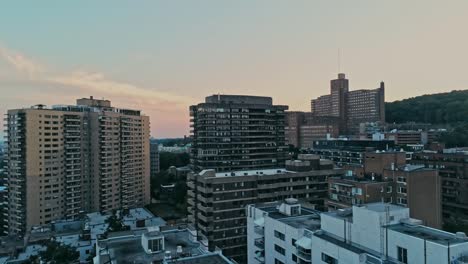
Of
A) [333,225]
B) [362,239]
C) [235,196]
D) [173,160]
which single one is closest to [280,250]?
[333,225]

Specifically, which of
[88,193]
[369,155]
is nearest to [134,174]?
[88,193]

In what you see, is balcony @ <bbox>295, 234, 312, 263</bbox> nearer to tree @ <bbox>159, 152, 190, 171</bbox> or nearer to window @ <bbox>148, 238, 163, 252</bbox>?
window @ <bbox>148, 238, 163, 252</bbox>

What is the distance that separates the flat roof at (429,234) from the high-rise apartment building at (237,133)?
58445 mm

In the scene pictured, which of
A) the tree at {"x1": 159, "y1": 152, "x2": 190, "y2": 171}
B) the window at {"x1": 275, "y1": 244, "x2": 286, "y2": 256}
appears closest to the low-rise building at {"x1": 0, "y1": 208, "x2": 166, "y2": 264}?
the window at {"x1": 275, "y1": 244, "x2": 286, "y2": 256}

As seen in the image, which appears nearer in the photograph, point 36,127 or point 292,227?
point 292,227

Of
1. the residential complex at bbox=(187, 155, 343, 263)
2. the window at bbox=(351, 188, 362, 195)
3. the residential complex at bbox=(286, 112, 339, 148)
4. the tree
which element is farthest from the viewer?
the residential complex at bbox=(286, 112, 339, 148)

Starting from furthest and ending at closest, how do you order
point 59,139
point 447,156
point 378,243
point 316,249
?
1. point 59,139
2. point 447,156
3. point 316,249
4. point 378,243

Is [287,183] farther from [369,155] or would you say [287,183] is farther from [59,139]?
[59,139]

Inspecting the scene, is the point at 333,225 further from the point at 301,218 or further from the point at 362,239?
the point at 301,218

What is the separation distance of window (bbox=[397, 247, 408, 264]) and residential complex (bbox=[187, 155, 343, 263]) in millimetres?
30189

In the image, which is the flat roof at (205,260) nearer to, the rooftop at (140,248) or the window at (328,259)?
the rooftop at (140,248)

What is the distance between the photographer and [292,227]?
99.7 feet

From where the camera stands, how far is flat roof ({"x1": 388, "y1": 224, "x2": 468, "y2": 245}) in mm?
21672

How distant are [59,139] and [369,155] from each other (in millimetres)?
62885
